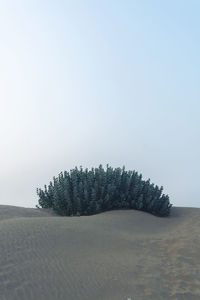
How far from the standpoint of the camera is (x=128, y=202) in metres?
8.55

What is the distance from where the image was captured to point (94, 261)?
4.49 metres

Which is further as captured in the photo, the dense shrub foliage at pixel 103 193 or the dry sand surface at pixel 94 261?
the dense shrub foliage at pixel 103 193

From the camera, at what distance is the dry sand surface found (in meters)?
3.79

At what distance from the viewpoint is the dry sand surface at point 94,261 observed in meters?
3.79

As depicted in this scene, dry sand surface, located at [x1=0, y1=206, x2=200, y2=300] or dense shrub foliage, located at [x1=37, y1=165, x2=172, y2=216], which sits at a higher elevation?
dense shrub foliage, located at [x1=37, y1=165, x2=172, y2=216]

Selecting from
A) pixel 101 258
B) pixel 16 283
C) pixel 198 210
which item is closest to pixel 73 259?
pixel 101 258

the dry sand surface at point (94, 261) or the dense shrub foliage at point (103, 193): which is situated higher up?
the dense shrub foliage at point (103, 193)

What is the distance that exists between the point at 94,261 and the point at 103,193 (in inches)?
162

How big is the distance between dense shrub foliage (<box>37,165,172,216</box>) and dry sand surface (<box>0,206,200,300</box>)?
187 cm

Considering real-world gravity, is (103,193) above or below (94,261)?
above

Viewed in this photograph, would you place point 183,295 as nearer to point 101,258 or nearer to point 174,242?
point 101,258

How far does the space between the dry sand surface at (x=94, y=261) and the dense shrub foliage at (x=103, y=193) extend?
1.87 meters

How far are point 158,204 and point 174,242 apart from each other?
11.1ft

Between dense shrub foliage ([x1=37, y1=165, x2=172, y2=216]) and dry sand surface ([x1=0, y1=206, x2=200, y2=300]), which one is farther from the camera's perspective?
dense shrub foliage ([x1=37, y1=165, x2=172, y2=216])
